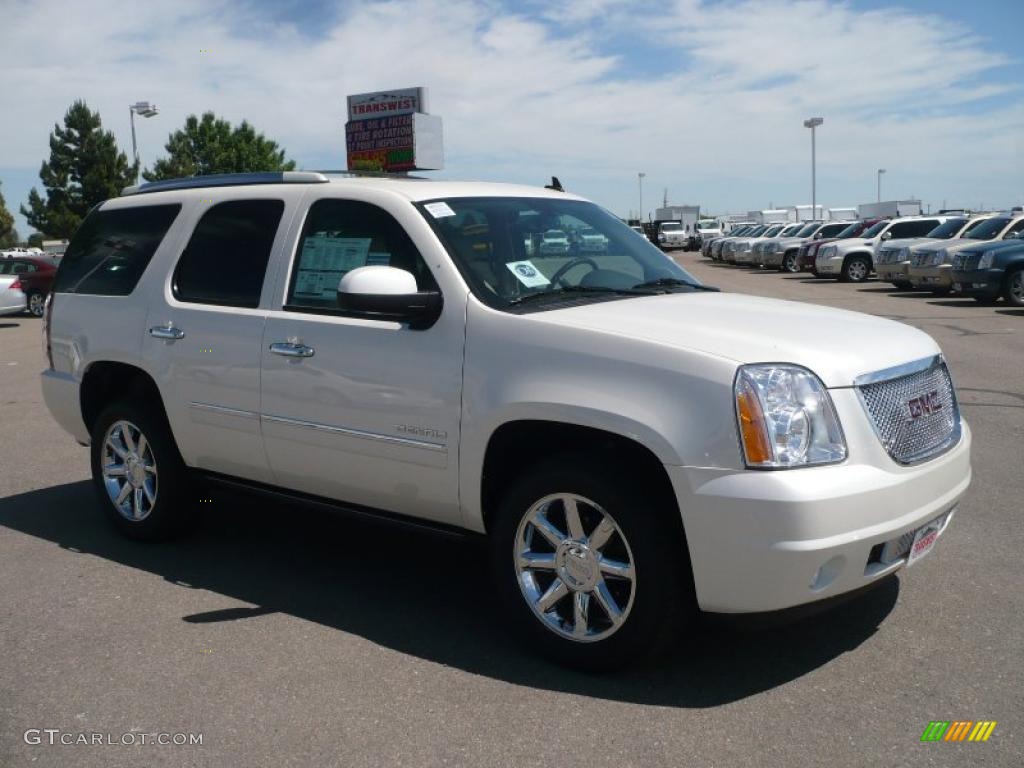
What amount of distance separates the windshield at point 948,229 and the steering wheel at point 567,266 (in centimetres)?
2123

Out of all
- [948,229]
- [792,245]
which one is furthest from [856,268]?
[792,245]

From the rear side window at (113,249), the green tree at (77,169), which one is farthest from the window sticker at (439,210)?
the green tree at (77,169)

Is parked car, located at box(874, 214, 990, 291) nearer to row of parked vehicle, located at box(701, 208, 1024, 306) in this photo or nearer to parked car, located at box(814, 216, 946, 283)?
row of parked vehicle, located at box(701, 208, 1024, 306)

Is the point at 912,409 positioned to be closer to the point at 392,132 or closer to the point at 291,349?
the point at 291,349

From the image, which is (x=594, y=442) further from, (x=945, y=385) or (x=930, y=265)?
(x=930, y=265)

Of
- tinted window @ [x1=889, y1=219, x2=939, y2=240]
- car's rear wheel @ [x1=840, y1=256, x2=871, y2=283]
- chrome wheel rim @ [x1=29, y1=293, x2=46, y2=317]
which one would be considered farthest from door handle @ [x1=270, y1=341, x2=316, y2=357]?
car's rear wheel @ [x1=840, y1=256, x2=871, y2=283]

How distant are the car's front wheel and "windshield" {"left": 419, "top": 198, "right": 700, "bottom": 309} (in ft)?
2.68

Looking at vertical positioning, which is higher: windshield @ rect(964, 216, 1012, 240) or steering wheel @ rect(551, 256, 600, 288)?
windshield @ rect(964, 216, 1012, 240)

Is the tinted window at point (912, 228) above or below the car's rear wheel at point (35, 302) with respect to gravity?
above

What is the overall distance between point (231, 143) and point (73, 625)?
258ft

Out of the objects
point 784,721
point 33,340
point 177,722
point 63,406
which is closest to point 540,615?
point 784,721

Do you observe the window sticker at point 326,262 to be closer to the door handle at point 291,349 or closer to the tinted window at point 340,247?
the tinted window at point 340,247

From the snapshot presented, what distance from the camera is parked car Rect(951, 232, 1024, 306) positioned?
1866 centimetres

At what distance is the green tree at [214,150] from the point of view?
251 feet
